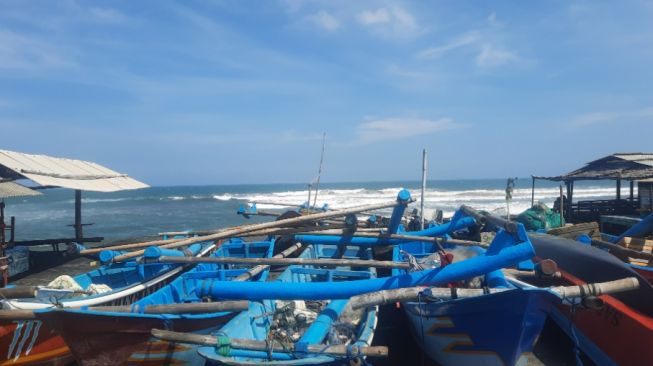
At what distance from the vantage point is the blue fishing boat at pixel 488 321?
5.03m

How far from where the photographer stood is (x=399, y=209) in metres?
8.19

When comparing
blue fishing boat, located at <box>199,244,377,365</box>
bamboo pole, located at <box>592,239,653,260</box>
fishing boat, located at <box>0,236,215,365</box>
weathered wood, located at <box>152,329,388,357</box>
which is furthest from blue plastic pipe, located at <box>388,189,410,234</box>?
bamboo pole, located at <box>592,239,653,260</box>

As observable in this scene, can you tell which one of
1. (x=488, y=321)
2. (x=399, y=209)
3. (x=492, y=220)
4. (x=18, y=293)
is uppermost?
(x=399, y=209)

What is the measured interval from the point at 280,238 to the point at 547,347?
590 centimetres

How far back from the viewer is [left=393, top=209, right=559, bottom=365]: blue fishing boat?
5027 mm

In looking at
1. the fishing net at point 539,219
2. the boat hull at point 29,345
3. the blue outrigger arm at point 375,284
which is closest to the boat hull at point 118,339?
the blue outrigger arm at point 375,284

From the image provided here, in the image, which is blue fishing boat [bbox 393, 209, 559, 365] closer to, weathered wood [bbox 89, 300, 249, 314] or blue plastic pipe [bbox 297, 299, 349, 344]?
blue plastic pipe [bbox 297, 299, 349, 344]

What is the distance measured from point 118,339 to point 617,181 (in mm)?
20619

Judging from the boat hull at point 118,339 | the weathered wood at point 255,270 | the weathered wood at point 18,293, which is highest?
the weathered wood at point 18,293

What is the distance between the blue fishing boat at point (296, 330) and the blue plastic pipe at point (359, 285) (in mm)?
118

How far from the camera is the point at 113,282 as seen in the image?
9.14 meters

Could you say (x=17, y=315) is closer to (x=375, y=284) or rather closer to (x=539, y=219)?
(x=375, y=284)

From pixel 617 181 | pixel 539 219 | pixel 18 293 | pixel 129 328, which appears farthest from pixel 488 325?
pixel 617 181

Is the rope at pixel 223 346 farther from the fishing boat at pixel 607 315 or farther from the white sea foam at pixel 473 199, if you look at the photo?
the white sea foam at pixel 473 199
